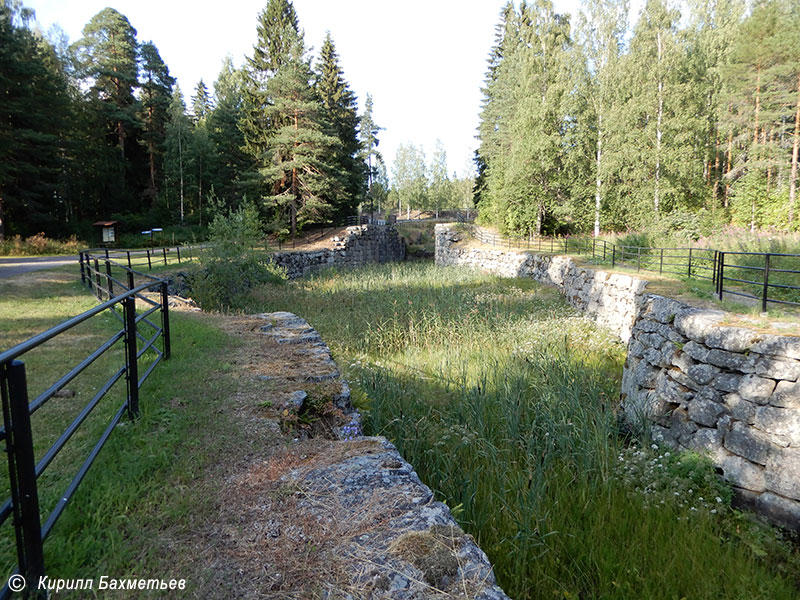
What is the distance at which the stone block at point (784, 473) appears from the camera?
452cm

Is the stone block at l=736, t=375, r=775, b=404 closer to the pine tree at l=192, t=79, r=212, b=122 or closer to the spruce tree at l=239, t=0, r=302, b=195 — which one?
the spruce tree at l=239, t=0, r=302, b=195

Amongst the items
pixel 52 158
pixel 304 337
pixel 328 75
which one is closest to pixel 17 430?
pixel 304 337

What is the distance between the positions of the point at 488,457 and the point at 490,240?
85.9 feet

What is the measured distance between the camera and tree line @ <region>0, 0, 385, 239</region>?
26.6 meters

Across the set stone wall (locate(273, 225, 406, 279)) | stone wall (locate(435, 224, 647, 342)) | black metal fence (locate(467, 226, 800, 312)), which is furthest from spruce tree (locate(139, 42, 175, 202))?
black metal fence (locate(467, 226, 800, 312))

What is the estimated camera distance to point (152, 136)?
36.8 m

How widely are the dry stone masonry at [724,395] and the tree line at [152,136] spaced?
914 inches

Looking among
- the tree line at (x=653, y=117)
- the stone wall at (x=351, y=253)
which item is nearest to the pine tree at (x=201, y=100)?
the stone wall at (x=351, y=253)

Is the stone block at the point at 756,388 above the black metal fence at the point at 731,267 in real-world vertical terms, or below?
below

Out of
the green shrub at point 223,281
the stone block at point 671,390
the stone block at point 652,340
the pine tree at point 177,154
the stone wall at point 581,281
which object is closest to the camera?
the stone block at point 671,390

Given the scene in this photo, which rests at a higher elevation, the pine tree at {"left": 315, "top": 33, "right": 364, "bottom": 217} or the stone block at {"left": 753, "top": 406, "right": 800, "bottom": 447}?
the pine tree at {"left": 315, "top": 33, "right": 364, "bottom": 217}

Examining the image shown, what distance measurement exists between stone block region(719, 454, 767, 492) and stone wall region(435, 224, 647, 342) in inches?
160

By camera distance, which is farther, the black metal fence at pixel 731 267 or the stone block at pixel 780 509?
the black metal fence at pixel 731 267

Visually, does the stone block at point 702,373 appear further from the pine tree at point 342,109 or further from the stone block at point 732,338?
the pine tree at point 342,109
